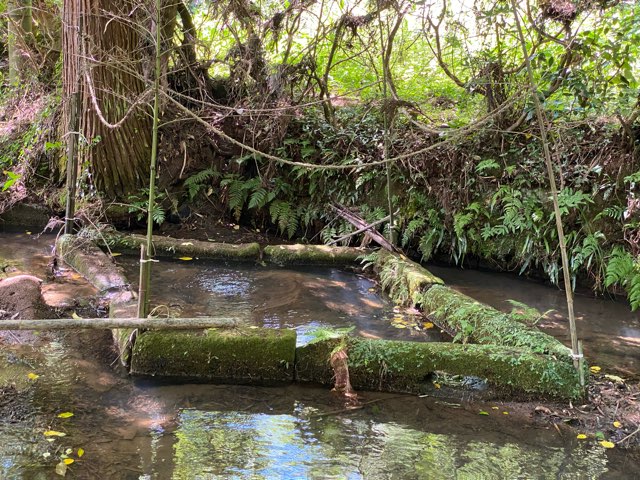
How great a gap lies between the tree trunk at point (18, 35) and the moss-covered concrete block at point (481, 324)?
352 inches

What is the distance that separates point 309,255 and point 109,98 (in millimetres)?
3789

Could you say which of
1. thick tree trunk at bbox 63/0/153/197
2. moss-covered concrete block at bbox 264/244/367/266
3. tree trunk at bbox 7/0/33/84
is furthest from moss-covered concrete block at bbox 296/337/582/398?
tree trunk at bbox 7/0/33/84

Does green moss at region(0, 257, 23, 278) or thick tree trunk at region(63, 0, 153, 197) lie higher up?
thick tree trunk at region(63, 0, 153, 197)

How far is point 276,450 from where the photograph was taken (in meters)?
3.14

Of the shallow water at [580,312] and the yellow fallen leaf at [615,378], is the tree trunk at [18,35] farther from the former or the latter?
the yellow fallen leaf at [615,378]

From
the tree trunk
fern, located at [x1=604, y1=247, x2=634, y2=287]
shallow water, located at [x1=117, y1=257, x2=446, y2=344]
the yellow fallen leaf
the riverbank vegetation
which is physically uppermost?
the tree trunk

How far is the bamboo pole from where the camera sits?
3633 millimetres

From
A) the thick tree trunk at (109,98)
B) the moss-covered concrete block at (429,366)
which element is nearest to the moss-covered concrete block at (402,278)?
the moss-covered concrete block at (429,366)

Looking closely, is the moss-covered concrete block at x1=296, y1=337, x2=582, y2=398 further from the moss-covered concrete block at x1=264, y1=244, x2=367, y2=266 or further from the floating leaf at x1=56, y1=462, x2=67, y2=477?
the moss-covered concrete block at x1=264, y1=244, x2=367, y2=266

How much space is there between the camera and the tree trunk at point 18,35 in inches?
390

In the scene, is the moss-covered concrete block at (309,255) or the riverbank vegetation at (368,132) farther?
the moss-covered concrete block at (309,255)

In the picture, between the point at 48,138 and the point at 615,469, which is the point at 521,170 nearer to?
the point at 615,469

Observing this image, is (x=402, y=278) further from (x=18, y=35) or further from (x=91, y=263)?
(x=18, y=35)

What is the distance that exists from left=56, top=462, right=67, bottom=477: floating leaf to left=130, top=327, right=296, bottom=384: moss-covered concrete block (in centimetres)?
113
